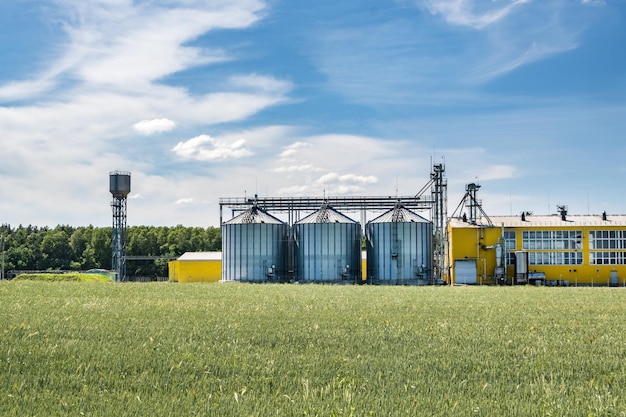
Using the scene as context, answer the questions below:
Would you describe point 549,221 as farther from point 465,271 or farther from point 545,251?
point 465,271

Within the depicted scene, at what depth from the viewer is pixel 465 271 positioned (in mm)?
71438

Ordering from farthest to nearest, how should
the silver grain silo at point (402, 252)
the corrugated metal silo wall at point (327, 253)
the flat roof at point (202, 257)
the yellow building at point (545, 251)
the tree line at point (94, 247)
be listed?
the tree line at point (94, 247), the flat roof at point (202, 257), the yellow building at point (545, 251), the corrugated metal silo wall at point (327, 253), the silver grain silo at point (402, 252)

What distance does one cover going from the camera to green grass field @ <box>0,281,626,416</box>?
10430mm

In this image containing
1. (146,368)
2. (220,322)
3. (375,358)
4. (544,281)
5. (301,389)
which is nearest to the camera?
(301,389)

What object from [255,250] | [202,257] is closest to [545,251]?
[255,250]

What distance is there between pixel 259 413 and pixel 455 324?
510 inches

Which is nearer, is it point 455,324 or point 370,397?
point 370,397

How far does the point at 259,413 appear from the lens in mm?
9898

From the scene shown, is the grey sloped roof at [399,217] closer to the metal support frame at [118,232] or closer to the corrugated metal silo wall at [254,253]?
the corrugated metal silo wall at [254,253]

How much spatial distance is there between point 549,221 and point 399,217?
17.1 meters

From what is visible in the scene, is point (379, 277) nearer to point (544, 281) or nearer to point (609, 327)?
point (544, 281)

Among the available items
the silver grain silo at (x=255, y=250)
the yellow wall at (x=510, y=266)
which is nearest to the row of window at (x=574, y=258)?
the yellow wall at (x=510, y=266)

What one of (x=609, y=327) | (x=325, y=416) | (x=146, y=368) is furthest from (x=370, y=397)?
(x=609, y=327)

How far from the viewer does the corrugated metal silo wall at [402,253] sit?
7062cm
